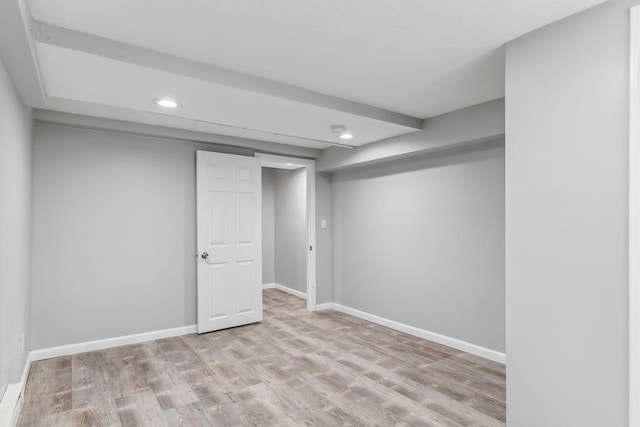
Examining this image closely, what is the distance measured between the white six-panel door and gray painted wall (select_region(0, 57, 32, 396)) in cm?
156

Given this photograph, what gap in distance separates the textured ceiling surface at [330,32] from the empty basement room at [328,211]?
17 millimetres

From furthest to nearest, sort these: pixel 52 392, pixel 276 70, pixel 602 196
A: pixel 52 392 < pixel 276 70 < pixel 602 196

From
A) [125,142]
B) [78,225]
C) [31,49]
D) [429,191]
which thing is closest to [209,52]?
[31,49]

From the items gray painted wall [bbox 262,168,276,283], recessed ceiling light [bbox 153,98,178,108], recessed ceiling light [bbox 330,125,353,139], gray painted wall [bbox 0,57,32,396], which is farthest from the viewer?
gray painted wall [bbox 262,168,276,283]

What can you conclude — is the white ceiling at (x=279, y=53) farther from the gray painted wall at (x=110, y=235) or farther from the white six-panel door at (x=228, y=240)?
the white six-panel door at (x=228, y=240)

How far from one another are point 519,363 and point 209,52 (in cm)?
252

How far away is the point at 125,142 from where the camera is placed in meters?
3.81

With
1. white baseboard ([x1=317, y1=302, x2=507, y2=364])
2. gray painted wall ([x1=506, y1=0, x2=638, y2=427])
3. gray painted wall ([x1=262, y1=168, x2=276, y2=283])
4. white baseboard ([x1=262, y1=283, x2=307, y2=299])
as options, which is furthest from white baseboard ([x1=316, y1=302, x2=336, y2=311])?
gray painted wall ([x1=506, y1=0, x2=638, y2=427])

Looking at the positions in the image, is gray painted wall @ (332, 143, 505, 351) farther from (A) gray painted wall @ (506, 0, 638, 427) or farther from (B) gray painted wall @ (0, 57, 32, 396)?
(B) gray painted wall @ (0, 57, 32, 396)

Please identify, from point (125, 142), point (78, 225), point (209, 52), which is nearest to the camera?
point (209, 52)

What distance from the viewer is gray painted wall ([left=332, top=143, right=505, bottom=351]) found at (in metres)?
3.43

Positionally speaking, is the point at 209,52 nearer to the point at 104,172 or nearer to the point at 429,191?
the point at 104,172
